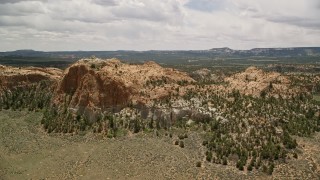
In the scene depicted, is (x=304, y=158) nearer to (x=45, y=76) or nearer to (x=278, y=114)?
(x=278, y=114)

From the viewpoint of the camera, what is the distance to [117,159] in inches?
2028

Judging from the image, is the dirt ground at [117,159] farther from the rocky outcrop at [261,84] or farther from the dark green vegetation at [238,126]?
the rocky outcrop at [261,84]

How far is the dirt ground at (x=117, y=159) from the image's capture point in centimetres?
4738

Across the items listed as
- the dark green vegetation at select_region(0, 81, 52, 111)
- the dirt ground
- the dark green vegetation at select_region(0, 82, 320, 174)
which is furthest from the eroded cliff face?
the dirt ground

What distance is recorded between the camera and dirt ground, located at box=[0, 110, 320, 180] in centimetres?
4738

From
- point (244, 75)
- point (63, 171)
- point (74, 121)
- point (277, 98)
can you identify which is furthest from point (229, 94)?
point (63, 171)

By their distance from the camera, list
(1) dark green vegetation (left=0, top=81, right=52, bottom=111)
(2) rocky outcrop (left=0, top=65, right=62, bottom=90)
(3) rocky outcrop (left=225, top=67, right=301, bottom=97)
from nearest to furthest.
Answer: (3) rocky outcrop (left=225, top=67, right=301, bottom=97)
(1) dark green vegetation (left=0, top=81, right=52, bottom=111)
(2) rocky outcrop (left=0, top=65, right=62, bottom=90)

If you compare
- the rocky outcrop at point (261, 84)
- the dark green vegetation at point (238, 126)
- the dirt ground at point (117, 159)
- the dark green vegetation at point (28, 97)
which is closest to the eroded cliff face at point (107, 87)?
the dark green vegetation at point (238, 126)

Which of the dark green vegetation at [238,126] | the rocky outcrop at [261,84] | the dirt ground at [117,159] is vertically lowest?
the dirt ground at [117,159]

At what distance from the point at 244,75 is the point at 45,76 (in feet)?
143

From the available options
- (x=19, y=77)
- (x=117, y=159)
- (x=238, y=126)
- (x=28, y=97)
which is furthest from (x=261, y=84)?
(x=19, y=77)

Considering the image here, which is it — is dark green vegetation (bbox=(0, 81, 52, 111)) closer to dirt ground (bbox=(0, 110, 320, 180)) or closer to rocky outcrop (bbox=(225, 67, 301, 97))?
dirt ground (bbox=(0, 110, 320, 180))

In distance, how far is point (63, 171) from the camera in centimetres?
4850

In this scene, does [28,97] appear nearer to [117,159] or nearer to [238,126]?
[117,159]
